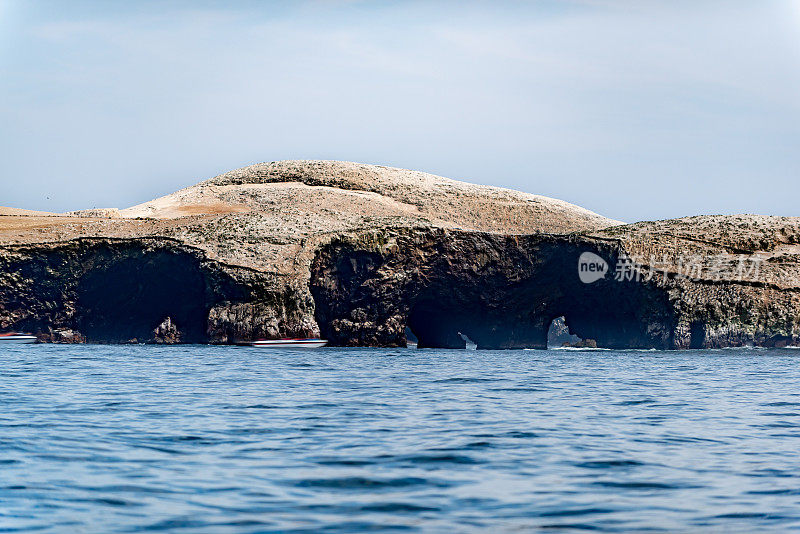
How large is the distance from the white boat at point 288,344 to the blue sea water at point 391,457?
4033cm

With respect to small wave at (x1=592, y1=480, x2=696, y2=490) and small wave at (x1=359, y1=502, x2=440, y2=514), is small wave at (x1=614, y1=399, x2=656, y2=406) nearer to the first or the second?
small wave at (x1=592, y1=480, x2=696, y2=490)

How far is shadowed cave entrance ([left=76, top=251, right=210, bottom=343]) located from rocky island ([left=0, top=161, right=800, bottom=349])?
0.13 meters

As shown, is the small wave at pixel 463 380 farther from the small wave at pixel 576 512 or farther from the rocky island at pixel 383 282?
the rocky island at pixel 383 282

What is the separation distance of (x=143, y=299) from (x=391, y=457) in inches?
2986

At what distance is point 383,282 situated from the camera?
87.9 meters

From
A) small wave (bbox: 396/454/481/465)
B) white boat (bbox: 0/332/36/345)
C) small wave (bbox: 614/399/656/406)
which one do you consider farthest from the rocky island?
small wave (bbox: 396/454/481/465)

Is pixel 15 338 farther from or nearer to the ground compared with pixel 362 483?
nearer to the ground

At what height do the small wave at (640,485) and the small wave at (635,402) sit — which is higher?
the small wave at (640,485)

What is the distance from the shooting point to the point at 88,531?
1309 cm

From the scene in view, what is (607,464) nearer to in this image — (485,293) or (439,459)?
(439,459)

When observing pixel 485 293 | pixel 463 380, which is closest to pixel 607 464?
pixel 463 380

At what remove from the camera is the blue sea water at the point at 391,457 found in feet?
46.3

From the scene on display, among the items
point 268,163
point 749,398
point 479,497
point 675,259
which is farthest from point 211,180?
point 479,497

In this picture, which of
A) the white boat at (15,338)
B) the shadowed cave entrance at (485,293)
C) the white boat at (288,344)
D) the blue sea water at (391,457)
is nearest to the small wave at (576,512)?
the blue sea water at (391,457)
